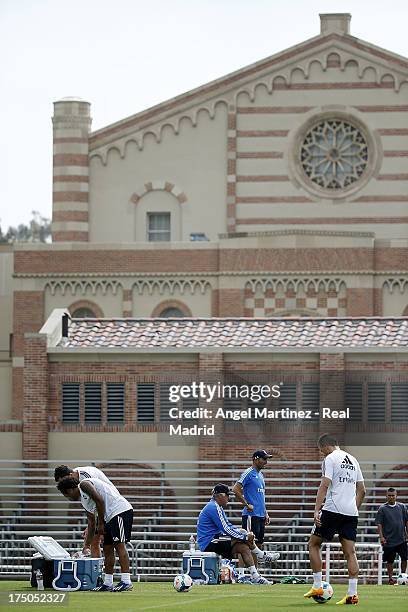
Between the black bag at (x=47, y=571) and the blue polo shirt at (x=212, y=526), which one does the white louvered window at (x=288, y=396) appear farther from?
the black bag at (x=47, y=571)

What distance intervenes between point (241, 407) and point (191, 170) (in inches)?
532

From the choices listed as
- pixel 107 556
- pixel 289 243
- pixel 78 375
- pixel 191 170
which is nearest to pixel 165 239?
pixel 191 170

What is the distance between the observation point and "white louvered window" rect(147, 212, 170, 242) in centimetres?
5116

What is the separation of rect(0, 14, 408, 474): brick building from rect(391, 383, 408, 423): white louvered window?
1171 mm

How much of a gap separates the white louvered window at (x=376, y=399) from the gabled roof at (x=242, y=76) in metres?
14.2

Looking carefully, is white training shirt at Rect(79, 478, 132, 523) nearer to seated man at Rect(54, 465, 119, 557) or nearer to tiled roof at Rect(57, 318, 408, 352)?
seated man at Rect(54, 465, 119, 557)

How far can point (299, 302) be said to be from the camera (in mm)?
46875

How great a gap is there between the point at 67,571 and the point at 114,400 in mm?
18886

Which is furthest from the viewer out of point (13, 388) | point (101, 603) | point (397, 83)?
point (397, 83)

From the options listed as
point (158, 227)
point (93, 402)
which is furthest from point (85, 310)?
point (93, 402)

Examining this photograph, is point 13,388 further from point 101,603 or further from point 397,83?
point 101,603

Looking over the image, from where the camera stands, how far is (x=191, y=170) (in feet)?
168

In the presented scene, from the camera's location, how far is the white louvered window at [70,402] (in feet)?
129

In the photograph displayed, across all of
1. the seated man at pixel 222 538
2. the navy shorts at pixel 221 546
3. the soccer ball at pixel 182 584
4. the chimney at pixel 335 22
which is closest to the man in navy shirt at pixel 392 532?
the seated man at pixel 222 538
